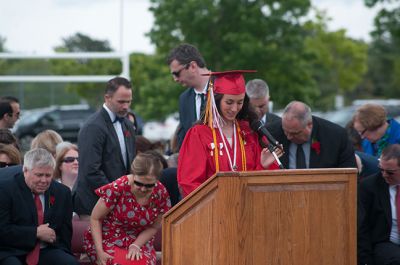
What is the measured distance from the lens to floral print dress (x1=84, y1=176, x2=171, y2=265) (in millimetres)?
6953

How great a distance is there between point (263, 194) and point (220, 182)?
289mm

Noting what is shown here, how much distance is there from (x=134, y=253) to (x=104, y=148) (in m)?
1.31

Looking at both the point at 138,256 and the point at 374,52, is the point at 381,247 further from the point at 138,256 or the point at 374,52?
the point at 374,52

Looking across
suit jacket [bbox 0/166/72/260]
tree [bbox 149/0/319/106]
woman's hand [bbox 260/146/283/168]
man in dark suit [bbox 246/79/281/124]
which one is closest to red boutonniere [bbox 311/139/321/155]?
man in dark suit [bbox 246/79/281/124]

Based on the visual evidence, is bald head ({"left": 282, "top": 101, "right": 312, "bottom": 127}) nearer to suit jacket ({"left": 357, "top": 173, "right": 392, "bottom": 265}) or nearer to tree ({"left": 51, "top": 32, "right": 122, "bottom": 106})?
suit jacket ({"left": 357, "top": 173, "right": 392, "bottom": 265})

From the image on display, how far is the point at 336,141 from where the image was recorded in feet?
25.7

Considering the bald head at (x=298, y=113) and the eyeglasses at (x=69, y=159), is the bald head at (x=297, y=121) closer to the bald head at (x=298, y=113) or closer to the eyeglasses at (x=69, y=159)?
the bald head at (x=298, y=113)

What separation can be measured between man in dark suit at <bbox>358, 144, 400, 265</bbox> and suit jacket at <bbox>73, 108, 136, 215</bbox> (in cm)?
222

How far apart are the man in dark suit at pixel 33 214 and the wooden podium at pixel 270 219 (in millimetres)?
1667

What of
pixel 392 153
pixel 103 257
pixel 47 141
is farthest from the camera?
pixel 47 141

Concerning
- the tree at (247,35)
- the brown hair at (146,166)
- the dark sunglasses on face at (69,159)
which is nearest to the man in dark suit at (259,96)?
the dark sunglasses on face at (69,159)

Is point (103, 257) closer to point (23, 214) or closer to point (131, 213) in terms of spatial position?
point (131, 213)

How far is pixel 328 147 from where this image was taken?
782 centimetres

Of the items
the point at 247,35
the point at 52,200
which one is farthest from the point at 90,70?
the point at 52,200
